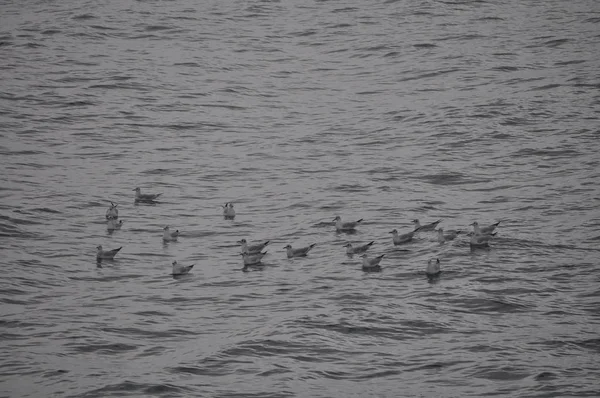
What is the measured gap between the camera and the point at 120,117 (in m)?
43.1

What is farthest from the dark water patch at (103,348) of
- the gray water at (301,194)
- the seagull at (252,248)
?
the seagull at (252,248)

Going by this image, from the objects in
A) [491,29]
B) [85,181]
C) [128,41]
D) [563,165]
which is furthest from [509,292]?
[128,41]

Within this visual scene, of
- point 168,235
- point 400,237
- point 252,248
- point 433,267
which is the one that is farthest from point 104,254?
point 433,267

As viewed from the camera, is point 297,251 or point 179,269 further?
point 297,251

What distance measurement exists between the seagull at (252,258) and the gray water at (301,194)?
1.49 feet

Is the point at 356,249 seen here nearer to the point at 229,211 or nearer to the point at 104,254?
the point at 229,211

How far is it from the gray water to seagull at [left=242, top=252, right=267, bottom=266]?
0.46 meters

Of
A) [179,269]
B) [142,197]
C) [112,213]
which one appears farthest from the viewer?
[142,197]

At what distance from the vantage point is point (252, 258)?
88.4ft

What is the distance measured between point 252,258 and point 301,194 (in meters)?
6.95

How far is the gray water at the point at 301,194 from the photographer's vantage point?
68.3 ft

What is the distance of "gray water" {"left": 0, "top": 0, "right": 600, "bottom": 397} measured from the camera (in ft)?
68.3

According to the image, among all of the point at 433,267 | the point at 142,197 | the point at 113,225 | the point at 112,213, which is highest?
the point at 142,197

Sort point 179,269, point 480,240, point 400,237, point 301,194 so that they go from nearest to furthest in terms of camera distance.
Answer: point 179,269 → point 480,240 → point 400,237 → point 301,194
